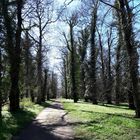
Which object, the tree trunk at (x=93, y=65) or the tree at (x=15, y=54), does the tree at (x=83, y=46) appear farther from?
the tree at (x=15, y=54)

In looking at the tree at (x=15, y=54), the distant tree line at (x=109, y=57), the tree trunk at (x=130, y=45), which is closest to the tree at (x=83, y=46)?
the distant tree line at (x=109, y=57)

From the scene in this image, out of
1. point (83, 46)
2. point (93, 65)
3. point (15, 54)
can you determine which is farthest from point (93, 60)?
point (15, 54)

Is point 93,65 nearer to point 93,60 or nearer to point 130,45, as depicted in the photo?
point 93,60

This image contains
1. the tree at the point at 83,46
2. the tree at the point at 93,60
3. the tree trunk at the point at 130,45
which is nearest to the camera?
the tree trunk at the point at 130,45

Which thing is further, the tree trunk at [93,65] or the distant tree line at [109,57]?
the tree trunk at [93,65]

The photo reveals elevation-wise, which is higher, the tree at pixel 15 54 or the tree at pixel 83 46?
the tree at pixel 83 46

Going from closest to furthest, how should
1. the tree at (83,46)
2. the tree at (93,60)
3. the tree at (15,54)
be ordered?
the tree at (15,54)
the tree at (93,60)
the tree at (83,46)

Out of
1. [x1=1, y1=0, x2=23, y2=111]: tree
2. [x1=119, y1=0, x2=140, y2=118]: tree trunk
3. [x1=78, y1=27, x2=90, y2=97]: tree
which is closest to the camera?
[x1=119, y1=0, x2=140, y2=118]: tree trunk

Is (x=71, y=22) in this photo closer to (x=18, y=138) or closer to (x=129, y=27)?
(x=129, y=27)

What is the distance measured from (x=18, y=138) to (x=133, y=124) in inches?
219

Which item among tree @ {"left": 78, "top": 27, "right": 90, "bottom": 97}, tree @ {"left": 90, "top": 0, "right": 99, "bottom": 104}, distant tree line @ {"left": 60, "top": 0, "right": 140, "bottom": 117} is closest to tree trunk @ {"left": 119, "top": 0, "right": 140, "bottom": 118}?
distant tree line @ {"left": 60, "top": 0, "right": 140, "bottom": 117}

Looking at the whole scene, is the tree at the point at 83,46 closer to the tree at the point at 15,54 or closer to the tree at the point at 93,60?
the tree at the point at 93,60

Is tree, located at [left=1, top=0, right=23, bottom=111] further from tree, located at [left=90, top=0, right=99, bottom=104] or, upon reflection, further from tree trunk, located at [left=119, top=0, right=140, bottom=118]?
tree, located at [left=90, top=0, right=99, bottom=104]

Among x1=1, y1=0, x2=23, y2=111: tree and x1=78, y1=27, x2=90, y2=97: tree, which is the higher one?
x1=78, y1=27, x2=90, y2=97: tree
